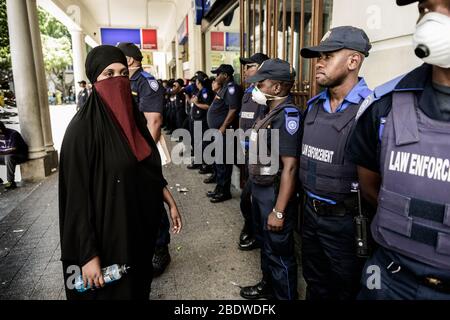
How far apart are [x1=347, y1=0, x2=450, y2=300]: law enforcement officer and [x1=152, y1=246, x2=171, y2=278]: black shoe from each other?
1961 millimetres

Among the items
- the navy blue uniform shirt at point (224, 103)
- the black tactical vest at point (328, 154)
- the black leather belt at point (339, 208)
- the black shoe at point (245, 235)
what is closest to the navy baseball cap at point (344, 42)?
the black tactical vest at point (328, 154)

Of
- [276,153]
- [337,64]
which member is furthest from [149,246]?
[337,64]

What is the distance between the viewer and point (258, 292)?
7.95 feet

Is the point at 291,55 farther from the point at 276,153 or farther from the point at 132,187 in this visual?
the point at 132,187

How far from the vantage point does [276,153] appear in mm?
2166

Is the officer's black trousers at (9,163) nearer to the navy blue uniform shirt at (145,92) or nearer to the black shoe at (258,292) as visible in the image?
the navy blue uniform shirt at (145,92)

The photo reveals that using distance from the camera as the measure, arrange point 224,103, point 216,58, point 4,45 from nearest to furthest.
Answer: point 224,103, point 216,58, point 4,45

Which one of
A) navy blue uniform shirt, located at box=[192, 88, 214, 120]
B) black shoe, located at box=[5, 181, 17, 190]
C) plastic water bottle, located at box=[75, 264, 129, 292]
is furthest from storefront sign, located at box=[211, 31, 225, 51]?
plastic water bottle, located at box=[75, 264, 129, 292]

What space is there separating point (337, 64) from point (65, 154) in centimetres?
150

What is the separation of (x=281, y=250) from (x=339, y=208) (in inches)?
24.6

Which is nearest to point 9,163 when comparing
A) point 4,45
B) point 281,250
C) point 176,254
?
point 176,254

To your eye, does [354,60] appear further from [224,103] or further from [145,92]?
[224,103]

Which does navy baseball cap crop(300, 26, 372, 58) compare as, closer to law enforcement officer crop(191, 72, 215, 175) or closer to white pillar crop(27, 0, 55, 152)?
law enforcement officer crop(191, 72, 215, 175)

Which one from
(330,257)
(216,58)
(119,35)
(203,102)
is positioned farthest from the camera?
(119,35)
